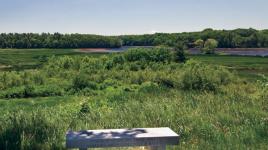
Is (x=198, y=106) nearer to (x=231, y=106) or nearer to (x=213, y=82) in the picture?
(x=231, y=106)

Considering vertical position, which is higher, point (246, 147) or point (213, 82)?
point (246, 147)

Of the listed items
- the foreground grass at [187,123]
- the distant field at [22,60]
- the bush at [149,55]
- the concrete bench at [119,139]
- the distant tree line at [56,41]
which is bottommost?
the distant field at [22,60]

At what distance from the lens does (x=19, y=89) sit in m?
37.2

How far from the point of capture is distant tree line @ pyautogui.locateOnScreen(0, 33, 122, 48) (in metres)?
128

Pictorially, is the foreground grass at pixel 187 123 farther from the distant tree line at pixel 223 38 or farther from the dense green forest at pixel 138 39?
the dense green forest at pixel 138 39

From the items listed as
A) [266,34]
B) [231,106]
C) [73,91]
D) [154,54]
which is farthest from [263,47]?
[231,106]

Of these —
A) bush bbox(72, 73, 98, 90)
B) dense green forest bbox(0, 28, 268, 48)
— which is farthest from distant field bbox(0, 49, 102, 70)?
bush bbox(72, 73, 98, 90)

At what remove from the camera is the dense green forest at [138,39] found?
385 feet

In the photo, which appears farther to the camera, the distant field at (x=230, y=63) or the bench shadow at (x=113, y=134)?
the distant field at (x=230, y=63)

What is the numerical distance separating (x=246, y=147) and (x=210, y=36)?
116875 mm

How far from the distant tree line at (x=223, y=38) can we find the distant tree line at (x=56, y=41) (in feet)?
36.7

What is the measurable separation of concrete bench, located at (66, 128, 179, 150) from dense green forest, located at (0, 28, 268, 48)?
4376 inches

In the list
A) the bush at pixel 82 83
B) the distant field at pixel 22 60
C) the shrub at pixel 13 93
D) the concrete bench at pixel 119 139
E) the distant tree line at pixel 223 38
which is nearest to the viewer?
the concrete bench at pixel 119 139

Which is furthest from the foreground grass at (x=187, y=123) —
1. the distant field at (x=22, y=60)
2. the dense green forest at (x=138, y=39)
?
the dense green forest at (x=138, y=39)
